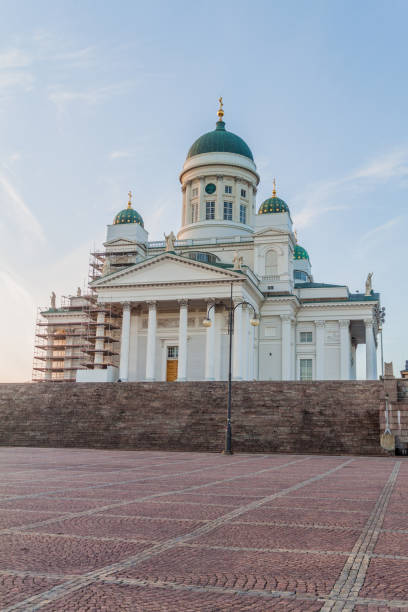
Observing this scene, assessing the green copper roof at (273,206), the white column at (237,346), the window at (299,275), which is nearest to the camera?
the white column at (237,346)

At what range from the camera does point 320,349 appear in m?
56.7

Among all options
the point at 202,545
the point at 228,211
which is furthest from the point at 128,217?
the point at 202,545

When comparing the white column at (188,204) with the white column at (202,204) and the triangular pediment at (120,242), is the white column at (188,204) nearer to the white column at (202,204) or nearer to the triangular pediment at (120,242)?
the white column at (202,204)

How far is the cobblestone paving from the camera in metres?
5.39

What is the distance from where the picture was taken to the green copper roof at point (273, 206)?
5922 cm

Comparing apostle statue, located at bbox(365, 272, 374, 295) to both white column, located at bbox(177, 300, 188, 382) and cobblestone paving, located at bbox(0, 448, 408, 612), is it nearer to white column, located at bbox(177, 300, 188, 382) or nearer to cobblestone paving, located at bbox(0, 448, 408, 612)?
white column, located at bbox(177, 300, 188, 382)

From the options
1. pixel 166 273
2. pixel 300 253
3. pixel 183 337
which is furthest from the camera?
pixel 300 253

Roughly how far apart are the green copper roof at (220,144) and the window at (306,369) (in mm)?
25159

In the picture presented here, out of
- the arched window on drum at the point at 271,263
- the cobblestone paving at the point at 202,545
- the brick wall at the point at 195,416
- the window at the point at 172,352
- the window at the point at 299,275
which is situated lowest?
the cobblestone paving at the point at 202,545

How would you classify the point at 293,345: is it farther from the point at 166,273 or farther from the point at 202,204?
the point at 202,204

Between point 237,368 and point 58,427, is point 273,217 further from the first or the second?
point 58,427

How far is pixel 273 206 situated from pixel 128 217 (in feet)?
49.2

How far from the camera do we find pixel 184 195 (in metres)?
69.7

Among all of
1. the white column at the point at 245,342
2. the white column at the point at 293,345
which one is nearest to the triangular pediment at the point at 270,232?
the white column at the point at 293,345
